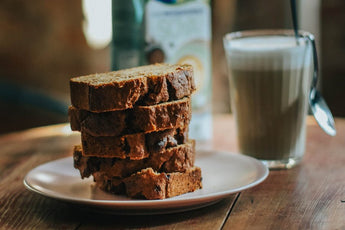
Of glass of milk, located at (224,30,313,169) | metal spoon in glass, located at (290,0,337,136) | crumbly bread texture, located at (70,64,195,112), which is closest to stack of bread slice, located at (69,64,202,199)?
crumbly bread texture, located at (70,64,195,112)

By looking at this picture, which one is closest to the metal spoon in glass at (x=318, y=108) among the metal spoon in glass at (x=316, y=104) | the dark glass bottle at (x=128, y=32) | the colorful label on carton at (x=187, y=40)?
the metal spoon in glass at (x=316, y=104)

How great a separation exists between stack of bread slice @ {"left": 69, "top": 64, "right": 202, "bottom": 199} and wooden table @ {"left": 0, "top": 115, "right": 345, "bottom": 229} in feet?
0.27

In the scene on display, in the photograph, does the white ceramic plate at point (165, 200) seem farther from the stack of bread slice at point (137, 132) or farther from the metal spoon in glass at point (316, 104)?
the metal spoon in glass at point (316, 104)

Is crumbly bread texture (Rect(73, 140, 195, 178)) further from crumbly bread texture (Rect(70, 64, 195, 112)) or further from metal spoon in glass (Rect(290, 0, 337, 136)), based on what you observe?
metal spoon in glass (Rect(290, 0, 337, 136))

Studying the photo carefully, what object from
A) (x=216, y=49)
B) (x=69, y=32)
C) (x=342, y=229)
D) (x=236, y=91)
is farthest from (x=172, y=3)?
(x=69, y=32)

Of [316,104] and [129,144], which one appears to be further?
[316,104]

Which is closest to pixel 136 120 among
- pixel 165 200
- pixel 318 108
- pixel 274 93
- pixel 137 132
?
pixel 137 132

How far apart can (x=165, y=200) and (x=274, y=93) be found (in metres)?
0.50

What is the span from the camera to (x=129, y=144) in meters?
1.00

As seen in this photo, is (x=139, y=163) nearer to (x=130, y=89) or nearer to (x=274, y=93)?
(x=130, y=89)

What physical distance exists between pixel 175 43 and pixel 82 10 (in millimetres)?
2730

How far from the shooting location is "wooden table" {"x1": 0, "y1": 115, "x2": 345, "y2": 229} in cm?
90

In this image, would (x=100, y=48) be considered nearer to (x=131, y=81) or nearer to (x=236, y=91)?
(x=236, y=91)

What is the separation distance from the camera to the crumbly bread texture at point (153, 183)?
989 mm
